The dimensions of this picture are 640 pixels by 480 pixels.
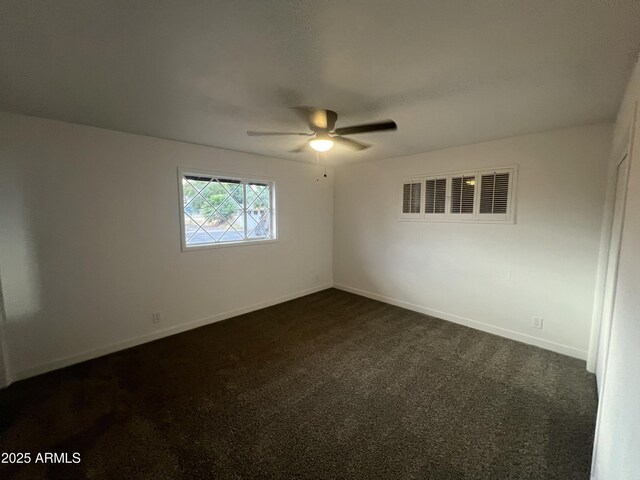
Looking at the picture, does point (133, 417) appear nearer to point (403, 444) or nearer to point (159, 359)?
point (159, 359)

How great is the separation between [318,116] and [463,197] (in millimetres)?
2265

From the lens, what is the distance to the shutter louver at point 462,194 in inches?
132

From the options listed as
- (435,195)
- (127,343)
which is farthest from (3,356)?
(435,195)

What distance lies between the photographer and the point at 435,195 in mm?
3678

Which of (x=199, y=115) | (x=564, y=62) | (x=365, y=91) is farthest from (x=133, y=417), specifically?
(x=564, y=62)

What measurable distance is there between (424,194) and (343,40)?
2.82 metres

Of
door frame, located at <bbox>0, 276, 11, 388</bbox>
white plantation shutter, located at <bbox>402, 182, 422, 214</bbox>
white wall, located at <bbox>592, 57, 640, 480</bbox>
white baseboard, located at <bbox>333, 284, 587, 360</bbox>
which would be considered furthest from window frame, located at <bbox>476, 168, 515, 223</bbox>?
door frame, located at <bbox>0, 276, 11, 388</bbox>

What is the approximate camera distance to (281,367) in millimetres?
2576

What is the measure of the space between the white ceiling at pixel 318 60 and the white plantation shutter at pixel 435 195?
1.21 m

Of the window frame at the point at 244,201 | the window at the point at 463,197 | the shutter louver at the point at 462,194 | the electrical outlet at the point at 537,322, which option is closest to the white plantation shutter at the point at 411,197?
the window at the point at 463,197

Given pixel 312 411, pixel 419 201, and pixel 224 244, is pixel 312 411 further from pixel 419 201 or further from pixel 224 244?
pixel 419 201

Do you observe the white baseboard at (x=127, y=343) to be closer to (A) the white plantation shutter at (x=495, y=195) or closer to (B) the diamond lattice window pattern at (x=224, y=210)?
(B) the diamond lattice window pattern at (x=224, y=210)

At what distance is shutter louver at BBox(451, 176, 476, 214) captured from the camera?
3354 millimetres

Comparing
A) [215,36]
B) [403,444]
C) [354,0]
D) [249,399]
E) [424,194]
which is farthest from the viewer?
[424,194]
